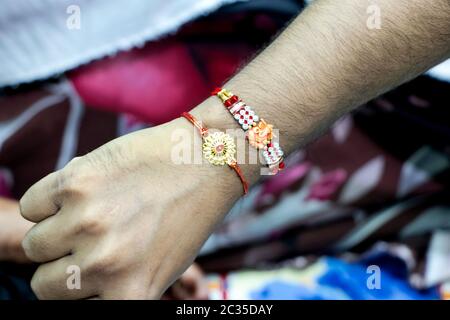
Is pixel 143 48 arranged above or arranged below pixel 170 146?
above

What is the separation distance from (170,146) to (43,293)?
0.74 ft

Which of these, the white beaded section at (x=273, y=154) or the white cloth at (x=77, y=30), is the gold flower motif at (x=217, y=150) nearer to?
the white beaded section at (x=273, y=154)

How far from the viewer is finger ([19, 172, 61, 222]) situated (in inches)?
25.5

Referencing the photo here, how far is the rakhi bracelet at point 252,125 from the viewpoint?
68 cm

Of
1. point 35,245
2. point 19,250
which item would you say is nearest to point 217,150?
point 35,245

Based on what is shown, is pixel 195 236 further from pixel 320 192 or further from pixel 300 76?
pixel 320 192

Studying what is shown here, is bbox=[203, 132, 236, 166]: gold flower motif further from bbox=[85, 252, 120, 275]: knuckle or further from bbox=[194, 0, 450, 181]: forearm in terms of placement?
bbox=[85, 252, 120, 275]: knuckle

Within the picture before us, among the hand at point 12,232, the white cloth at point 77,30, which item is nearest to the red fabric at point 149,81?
the white cloth at point 77,30

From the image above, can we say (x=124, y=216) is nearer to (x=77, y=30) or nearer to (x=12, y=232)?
(x=12, y=232)

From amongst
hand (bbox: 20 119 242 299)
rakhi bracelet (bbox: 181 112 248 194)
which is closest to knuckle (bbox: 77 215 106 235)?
hand (bbox: 20 119 242 299)

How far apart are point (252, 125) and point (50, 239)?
0.86 feet

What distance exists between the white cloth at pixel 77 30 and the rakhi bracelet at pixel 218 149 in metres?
0.32

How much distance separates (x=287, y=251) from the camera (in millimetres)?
974
